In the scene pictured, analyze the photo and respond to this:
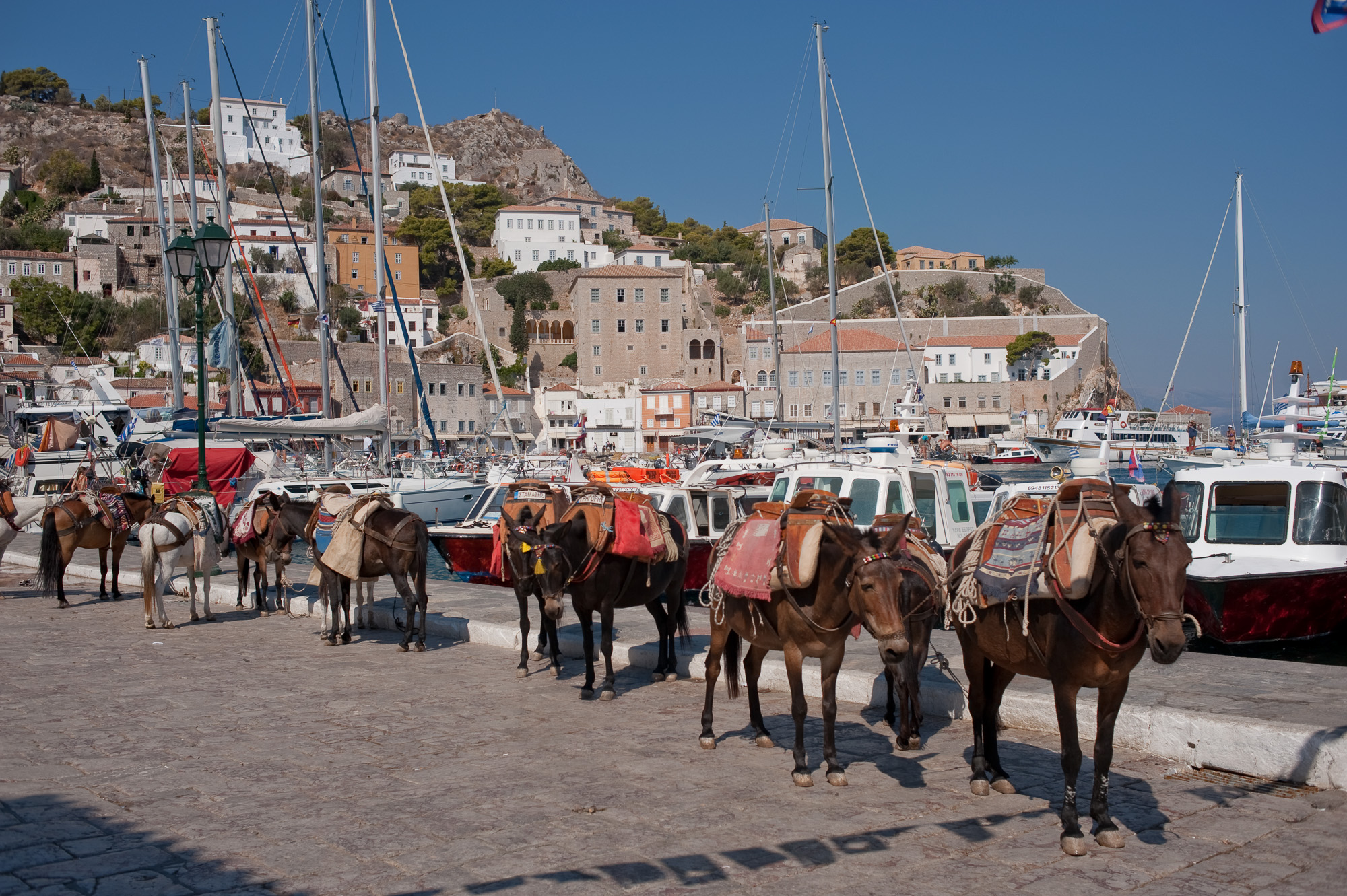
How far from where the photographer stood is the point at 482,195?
5989 inches

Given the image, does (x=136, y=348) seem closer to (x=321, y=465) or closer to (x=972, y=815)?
(x=321, y=465)

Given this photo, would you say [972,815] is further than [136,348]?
No

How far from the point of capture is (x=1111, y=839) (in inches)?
217

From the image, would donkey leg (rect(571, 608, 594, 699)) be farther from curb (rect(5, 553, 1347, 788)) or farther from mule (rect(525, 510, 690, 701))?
curb (rect(5, 553, 1347, 788))

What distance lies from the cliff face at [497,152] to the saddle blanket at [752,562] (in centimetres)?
16767

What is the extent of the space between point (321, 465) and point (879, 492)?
26.1 m

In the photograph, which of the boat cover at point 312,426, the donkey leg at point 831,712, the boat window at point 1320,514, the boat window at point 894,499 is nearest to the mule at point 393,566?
the donkey leg at point 831,712

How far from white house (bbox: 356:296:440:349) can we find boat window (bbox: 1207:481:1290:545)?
10131cm

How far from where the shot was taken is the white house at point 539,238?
448ft

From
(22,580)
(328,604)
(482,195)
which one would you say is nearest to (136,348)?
(482,195)

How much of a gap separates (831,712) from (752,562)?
3.62 ft

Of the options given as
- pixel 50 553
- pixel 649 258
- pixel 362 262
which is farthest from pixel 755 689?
pixel 649 258

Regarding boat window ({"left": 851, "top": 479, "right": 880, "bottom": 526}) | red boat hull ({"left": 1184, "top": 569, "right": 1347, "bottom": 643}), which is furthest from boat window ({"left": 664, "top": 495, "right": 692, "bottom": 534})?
red boat hull ({"left": 1184, "top": 569, "right": 1347, "bottom": 643})

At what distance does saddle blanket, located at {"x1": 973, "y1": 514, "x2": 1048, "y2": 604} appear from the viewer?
5863 millimetres
